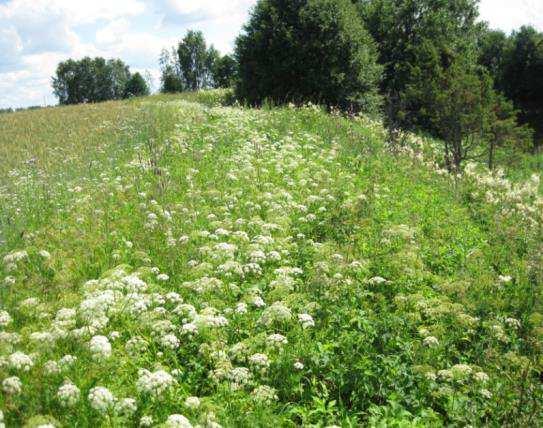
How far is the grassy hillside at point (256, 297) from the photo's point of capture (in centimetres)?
455

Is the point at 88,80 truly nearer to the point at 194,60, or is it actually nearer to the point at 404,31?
the point at 194,60

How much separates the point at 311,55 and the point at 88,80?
95336 millimetres

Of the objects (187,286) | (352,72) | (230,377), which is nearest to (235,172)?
(187,286)

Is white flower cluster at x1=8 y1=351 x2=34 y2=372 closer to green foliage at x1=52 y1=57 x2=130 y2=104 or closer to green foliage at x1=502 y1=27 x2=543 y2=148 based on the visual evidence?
green foliage at x1=502 y1=27 x2=543 y2=148

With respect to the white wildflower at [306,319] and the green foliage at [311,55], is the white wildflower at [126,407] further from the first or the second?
the green foliage at [311,55]

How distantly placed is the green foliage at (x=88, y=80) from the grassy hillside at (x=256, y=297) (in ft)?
334

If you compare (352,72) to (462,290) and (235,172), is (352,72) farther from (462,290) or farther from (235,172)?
(462,290)

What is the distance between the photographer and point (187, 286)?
5973mm

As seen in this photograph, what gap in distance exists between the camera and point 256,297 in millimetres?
5895

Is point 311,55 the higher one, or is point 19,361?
point 311,55

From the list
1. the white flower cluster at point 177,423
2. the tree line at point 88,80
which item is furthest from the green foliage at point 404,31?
the tree line at point 88,80

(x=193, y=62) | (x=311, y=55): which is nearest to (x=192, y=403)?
(x=311, y=55)

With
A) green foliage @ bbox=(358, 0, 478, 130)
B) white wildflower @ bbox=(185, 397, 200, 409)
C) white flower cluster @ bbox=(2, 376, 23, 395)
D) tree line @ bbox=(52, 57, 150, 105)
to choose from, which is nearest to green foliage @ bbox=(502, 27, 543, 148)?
green foliage @ bbox=(358, 0, 478, 130)

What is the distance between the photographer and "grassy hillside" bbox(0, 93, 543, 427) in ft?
14.9
